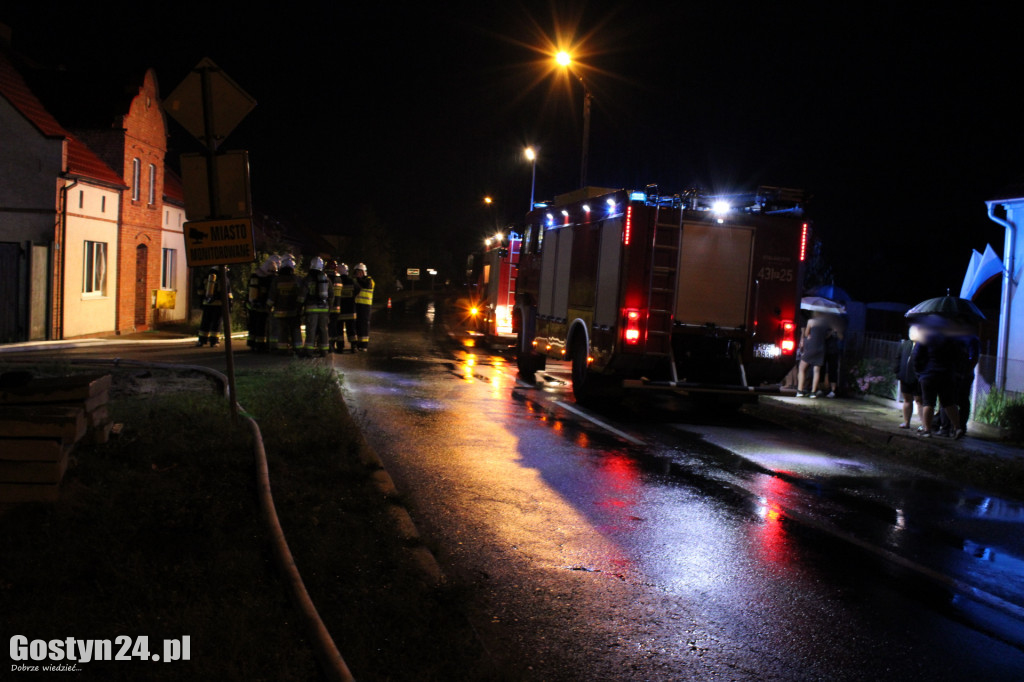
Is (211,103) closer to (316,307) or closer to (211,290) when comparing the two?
(316,307)

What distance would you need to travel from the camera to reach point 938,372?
1038 centimetres

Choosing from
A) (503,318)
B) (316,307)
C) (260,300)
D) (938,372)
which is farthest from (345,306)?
(938,372)

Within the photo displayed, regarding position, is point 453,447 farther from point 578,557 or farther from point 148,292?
point 148,292

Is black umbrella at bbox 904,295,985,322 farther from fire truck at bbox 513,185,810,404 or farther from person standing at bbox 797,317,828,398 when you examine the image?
person standing at bbox 797,317,828,398

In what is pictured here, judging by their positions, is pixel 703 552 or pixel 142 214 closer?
Result: pixel 703 552

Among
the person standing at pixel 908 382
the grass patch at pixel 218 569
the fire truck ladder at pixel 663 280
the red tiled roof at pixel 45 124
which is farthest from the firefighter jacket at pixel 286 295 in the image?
the person standing at pixel 908 382

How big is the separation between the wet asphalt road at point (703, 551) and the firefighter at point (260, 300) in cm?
625

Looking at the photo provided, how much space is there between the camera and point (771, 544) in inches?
235

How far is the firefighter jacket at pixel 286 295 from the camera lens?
15.2m

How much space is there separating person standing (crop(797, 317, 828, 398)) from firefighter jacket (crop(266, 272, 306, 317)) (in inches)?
338

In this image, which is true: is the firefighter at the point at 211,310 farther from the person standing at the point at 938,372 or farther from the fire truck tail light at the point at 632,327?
the person standing at the point at 938,372

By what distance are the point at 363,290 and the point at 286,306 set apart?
2.44 m

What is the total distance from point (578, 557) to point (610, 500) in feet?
4.99

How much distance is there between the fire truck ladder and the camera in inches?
444
